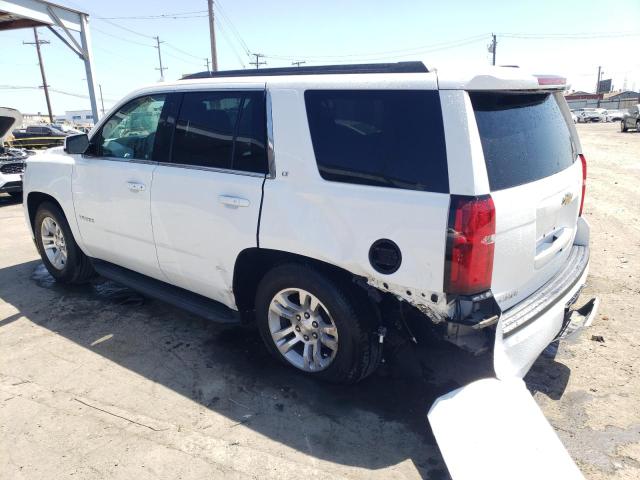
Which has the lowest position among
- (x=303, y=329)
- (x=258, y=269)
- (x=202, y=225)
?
(x=303, y=329)

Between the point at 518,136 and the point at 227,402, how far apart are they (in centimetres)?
235

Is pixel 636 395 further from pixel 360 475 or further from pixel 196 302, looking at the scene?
pixel 196 302

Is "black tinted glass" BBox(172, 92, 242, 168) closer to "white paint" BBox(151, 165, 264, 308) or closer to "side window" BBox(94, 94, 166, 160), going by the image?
"white paint" BBox(151, 165, 264, 308)

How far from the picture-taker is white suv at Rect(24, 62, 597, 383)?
236cm

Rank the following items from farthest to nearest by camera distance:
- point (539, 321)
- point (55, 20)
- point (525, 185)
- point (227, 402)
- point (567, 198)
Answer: point (55, 20) → point (227, 402) → point (567, 198) → point (539, 321) → point (525, 185)

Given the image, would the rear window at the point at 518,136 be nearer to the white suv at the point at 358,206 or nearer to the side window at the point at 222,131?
the white suv at the point at 358,206

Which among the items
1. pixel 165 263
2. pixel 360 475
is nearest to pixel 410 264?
pixel 360 475

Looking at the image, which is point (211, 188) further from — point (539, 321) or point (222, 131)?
point (539, 321)

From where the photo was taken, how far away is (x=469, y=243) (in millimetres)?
2277

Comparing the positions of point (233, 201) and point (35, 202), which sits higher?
point (233, 201)

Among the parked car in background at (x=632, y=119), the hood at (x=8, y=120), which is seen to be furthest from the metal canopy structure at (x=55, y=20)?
the parked car in background at (x=632, y=119)

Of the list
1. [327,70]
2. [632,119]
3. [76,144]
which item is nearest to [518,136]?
[327,70]

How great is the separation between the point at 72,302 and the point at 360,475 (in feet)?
11.3

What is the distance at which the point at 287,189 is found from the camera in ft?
9.40
